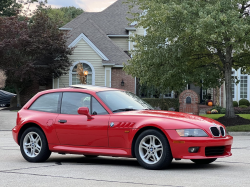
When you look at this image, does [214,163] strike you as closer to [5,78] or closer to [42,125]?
[42,125]

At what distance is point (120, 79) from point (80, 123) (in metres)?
27.9

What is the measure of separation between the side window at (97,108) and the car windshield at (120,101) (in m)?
0.13

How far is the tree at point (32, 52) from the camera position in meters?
34.3

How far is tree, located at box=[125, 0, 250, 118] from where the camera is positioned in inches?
719

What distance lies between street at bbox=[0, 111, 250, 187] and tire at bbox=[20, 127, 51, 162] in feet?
0.54

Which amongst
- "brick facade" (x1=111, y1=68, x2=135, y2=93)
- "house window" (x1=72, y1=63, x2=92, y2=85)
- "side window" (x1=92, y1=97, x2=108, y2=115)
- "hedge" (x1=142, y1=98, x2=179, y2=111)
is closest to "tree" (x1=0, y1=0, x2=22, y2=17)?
"house window" (x1=72, y1=63, x2=92, y2=85)

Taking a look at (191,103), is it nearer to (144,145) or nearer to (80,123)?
(80,123)

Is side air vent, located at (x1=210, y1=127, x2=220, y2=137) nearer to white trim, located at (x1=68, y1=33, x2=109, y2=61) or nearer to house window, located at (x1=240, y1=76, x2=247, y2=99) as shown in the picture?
white trim, located at (x1=68, y1=33, x2=109, y2=61)

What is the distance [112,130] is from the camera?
8.59 metres

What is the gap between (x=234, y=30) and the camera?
18156mm

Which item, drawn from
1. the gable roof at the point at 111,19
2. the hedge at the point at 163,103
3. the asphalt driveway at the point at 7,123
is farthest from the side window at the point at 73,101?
the gable roof at the point at 111,19

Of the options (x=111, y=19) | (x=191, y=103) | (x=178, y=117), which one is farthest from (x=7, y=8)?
(x=178, y=117)

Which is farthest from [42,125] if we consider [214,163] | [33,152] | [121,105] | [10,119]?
[10,119]

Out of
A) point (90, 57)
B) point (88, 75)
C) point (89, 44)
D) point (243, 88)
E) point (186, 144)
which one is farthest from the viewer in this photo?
point (243, 88)
